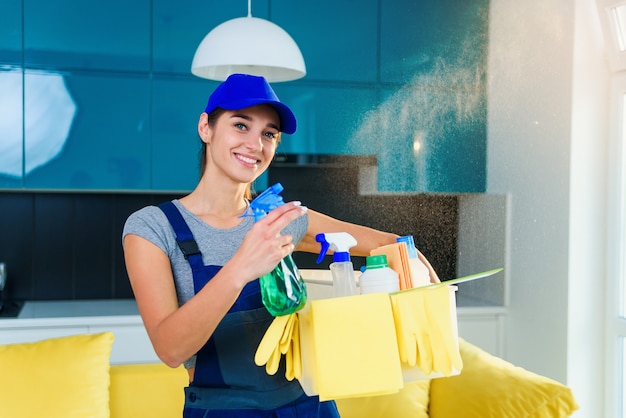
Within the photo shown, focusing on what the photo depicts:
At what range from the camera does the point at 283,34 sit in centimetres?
231

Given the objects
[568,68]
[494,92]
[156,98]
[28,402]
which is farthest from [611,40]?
[28,402]

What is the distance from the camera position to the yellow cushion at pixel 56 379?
2.35 meters

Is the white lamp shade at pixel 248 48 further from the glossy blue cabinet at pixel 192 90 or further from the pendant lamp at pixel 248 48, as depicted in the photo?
the glossy blue cabinet at pixel 192 90

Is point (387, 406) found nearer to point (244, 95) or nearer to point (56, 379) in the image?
point (56, 379)

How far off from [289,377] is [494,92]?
259cm

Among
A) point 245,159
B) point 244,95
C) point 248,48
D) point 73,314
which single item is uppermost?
point 248,48

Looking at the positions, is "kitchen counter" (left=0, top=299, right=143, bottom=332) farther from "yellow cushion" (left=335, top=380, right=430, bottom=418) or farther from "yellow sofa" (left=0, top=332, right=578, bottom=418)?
"yellow cushion" (left=335, top=380, right=430, bottom=418)

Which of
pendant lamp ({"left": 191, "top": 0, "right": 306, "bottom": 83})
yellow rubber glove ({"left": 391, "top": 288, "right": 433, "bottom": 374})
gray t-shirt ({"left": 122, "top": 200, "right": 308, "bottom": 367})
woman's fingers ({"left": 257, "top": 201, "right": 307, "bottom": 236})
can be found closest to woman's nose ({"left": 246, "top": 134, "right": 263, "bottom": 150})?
gray t-shirt ({"left": 122, "top": 200, "right": 308, "bottom": 367})

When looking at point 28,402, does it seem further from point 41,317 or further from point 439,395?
point 439,395

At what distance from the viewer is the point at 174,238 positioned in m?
1.33

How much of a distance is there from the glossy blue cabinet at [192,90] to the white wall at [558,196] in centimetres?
36

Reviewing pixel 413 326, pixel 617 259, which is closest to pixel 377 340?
pixel 413 326

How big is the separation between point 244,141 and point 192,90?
2.04 m

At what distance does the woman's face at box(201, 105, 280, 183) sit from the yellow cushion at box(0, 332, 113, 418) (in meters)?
1.33
